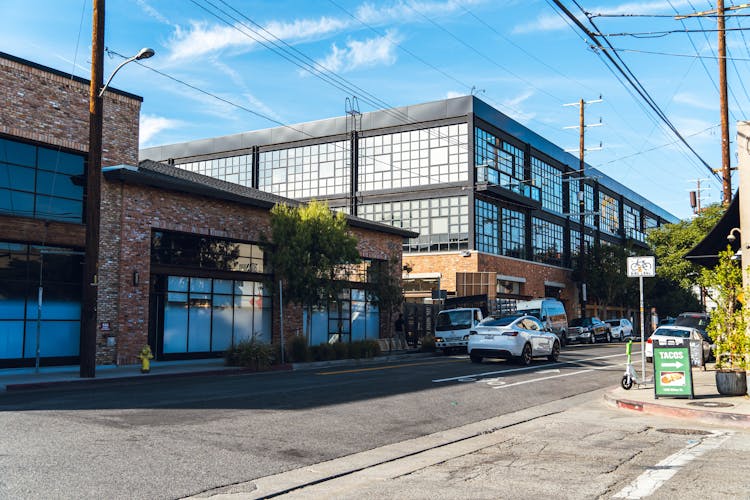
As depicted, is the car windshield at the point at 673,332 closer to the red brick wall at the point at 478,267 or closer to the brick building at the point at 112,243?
the brick building at the point at 112,243

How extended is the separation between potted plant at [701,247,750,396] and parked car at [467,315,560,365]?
7839 mm

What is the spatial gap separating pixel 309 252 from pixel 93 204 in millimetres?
8450


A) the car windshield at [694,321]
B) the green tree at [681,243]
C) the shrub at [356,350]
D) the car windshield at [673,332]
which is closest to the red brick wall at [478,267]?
the green tree at [681,243]

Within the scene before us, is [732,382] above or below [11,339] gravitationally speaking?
below

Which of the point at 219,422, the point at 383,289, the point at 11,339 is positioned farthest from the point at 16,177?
the point at 383,289

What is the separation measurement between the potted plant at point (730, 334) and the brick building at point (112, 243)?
1630 cm

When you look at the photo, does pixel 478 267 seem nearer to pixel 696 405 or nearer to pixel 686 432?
pixel 696 405

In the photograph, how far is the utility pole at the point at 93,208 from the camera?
58.7 feet

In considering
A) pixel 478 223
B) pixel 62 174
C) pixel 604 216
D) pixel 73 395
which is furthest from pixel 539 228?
pixel 73 395

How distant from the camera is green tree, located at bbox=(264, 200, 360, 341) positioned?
81.1 feet

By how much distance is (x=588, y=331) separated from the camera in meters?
43.1

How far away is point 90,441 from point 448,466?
437cm

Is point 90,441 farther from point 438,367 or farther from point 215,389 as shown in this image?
point 438,367


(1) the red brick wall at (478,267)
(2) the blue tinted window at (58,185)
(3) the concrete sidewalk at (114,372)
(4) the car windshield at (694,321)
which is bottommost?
(3) the concrete sidewalk at (114,372)
